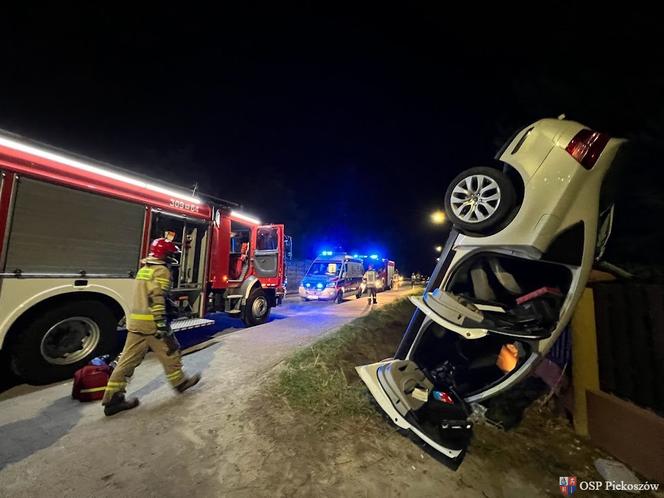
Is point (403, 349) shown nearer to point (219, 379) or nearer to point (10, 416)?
point (219, 379)

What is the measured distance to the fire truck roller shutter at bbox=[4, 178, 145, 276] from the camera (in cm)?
381

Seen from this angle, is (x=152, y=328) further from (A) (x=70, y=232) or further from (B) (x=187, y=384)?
(A) (x=70, y=232)

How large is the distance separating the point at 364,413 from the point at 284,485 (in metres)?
1.15

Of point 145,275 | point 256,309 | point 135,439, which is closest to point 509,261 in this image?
point 135,439

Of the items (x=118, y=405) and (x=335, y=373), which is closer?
(x=118, y=405)

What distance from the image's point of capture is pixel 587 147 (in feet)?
7.09

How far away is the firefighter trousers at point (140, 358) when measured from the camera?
3.04 meters

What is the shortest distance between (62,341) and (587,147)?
6.45 metres

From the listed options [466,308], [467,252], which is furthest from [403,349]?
[467,252]

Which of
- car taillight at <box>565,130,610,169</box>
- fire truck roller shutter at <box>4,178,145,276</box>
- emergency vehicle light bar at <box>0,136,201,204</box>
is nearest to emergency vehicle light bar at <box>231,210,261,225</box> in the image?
emergency vehicle light bar at <box>0,136,201,204</box>

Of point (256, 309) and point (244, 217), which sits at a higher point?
point (244, 217)

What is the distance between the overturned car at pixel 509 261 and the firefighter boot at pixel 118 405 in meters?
2.56

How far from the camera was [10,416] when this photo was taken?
291 cm

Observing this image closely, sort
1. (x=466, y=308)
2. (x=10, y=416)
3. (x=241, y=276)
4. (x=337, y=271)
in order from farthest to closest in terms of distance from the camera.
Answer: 1. (x=337, y=271)
2. (x=241, y=276)
3. (x=10, y=416)
4. (x=466, y=308)
